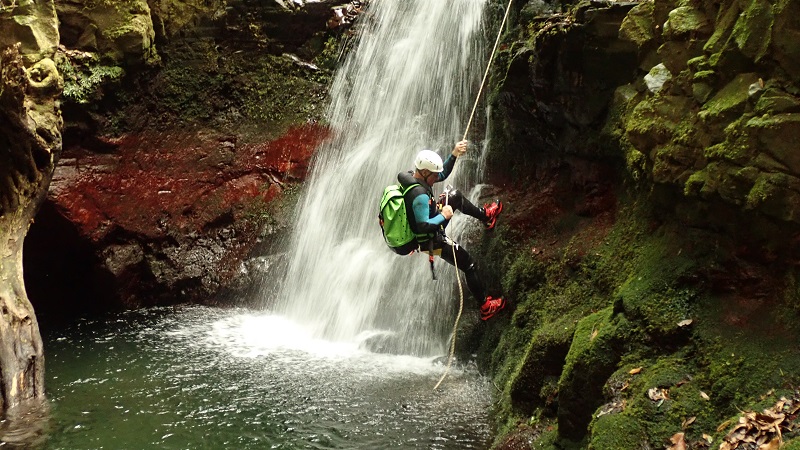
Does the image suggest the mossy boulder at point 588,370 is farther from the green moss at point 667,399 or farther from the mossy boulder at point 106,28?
the mossy boulder at point 106,28

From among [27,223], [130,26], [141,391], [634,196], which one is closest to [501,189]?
[634,196]

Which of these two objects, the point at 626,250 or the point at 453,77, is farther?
the point at 453,77

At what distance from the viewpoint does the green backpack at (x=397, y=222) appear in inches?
285

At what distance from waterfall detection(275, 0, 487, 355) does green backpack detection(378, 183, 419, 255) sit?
5.36 feet

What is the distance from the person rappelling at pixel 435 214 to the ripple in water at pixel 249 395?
1.20 metres

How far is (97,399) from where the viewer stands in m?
7.36

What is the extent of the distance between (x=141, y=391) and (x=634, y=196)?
20.6 feet

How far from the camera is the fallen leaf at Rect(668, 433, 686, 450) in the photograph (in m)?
3.66

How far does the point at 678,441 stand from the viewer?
3697 millimetres

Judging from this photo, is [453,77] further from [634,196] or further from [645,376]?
[645,376]

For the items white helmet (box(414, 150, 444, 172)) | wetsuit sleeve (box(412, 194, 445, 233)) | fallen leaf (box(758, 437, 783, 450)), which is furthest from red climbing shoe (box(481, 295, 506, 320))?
fallen leaf (box(758, 437, 783, 450))

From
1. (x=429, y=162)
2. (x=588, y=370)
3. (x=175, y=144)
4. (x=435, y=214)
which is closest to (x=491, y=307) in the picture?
(x=435, y=214)

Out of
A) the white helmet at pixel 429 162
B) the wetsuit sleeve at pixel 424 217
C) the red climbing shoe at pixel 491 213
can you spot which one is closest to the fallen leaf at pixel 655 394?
the wetsuit sleeve at pixel 424 217

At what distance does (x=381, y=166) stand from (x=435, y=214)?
4262 mm
